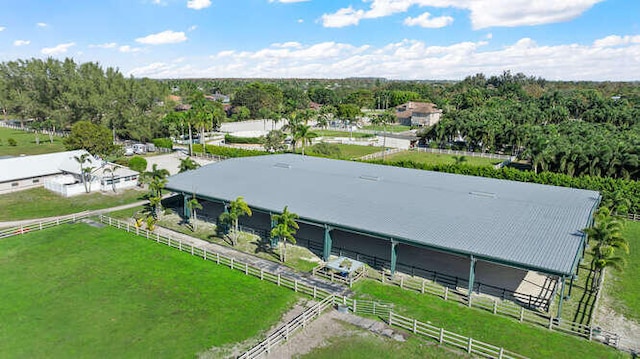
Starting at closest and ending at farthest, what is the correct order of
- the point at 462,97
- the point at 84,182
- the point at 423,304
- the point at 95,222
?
the point at 423,304 → the point at 95,222 → the point at 84,182 → the point at 462,97

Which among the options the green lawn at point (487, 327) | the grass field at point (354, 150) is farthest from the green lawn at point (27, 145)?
the green lawn at point (487, 327)

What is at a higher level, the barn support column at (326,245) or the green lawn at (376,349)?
the barn support column at (326,245)

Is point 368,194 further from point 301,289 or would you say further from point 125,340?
point 125,340

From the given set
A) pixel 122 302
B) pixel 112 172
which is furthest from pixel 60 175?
pixel 122 302

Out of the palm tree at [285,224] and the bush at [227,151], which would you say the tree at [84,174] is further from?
the palm tree at [285,224]

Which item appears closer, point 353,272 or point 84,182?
point 353,272

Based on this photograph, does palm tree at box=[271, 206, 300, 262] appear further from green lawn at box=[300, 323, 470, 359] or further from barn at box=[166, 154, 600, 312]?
green lawn at box=[300, 323, 470, 359]

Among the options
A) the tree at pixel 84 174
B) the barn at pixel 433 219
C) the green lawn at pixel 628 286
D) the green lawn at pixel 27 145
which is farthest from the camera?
the green lawn at pixel 27 145

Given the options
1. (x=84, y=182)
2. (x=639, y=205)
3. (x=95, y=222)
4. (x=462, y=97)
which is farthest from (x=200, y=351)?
(x=462, y=97)
